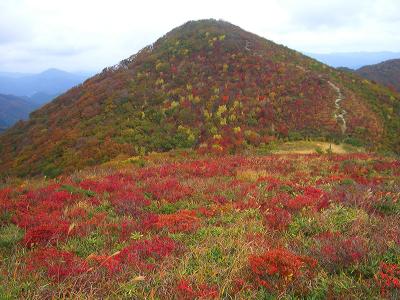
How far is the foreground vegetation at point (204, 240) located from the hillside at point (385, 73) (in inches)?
3202

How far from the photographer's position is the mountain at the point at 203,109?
25875 millimetres

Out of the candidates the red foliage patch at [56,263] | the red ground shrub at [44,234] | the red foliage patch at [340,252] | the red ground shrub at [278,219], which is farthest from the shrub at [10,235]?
the red foliage patch at [340,252]

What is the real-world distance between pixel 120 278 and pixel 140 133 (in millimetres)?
22936

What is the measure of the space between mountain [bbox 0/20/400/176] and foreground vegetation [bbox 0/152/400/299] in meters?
13.6

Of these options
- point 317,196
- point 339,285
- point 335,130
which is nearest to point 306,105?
point 335,130

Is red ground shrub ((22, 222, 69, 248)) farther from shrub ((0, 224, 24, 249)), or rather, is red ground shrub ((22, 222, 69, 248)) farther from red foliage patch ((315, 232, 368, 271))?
red foliage patch ((315, 232, 368, 271))

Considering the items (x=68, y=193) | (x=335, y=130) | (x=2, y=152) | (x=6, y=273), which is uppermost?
(x=6, y=273)

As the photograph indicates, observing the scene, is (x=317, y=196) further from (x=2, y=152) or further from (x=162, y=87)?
(x=2, y=152)

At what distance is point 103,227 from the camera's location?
7.26m

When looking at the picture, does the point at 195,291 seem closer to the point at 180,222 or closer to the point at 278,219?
the point at 180,222

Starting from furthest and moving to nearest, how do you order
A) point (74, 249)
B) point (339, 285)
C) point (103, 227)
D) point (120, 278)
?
point (103, 227), point (74, 249), point (120, 278), point (339, 285)

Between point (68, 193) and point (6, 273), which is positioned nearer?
point (6, 273)

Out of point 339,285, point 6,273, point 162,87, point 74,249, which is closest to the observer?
point 339,285

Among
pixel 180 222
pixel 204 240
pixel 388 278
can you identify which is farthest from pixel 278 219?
pixel 388 278
